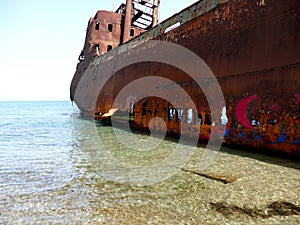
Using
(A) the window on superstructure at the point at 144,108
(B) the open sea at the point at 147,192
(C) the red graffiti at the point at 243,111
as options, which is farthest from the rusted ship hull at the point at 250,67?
(A) the window on superstructure at the point at 144,108

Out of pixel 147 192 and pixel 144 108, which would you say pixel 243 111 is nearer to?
pixel 147 192

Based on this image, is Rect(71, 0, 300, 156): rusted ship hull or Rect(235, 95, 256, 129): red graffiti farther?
Rect(235, 95, 256, 129): red graffiti

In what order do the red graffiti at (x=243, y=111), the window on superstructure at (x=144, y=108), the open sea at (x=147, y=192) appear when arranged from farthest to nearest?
1. the window on superstructure at (x=144, y=108)
2. the red graffiti at (x=243, y=111)
3. the open sea at (x=147, y=192)

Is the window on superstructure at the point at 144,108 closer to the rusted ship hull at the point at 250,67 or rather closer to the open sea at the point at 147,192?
the rusted ship hull at the point at 250,67

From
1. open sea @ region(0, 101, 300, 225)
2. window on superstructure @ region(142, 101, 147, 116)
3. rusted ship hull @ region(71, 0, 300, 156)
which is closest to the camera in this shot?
open sea @ region(0, 101, 300, 225)

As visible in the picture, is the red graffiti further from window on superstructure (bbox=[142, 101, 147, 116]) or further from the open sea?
window on superstructure (bbox=[142, 101, 147, 116])

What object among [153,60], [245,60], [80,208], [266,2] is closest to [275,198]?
[80,208]

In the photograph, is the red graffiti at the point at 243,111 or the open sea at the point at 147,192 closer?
the open sea at the point at 147,192

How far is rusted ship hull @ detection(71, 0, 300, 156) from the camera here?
4.02 metres

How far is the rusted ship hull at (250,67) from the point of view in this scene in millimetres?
4023

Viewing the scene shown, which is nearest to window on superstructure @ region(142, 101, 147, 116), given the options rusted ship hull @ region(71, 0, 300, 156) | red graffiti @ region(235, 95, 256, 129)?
rusted ship hull @ region(71, 0, 300, 156)

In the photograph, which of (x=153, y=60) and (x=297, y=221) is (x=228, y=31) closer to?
(x=153, y=60)

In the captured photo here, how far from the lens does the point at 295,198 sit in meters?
2.55

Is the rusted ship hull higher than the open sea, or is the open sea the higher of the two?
the rusted ship hull
